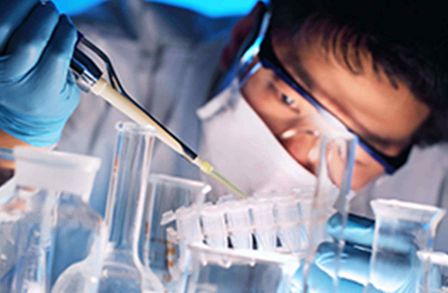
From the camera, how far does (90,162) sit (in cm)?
81

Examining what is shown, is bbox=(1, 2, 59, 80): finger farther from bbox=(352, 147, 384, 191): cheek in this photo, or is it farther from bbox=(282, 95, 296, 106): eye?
bbox=(352, 147, 384, 191): cheek

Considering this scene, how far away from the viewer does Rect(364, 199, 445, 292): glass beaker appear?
3.11 ft

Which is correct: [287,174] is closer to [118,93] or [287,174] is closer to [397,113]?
[397,113]

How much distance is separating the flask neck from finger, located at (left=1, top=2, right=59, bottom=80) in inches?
15.6

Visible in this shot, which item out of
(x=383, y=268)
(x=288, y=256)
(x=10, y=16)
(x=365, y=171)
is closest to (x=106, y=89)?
(x=10, y=16)

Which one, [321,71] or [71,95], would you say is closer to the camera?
[71,95]

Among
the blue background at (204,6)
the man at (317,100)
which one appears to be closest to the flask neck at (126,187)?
the man at (317,100)

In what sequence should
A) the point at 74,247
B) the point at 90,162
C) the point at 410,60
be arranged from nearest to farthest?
1. the point at 90,162
2. the point at 74,247
3. the point at 410,60

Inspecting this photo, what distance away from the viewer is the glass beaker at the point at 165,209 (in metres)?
1.08

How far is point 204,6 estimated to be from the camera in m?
2.43

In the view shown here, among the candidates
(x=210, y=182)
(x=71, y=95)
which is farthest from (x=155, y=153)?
(x=71, y=95)

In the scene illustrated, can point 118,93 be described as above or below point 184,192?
above

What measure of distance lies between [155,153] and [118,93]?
1.26 m

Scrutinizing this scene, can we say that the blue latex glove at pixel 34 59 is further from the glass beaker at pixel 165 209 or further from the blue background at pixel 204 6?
the blue background at pixel 204 6
